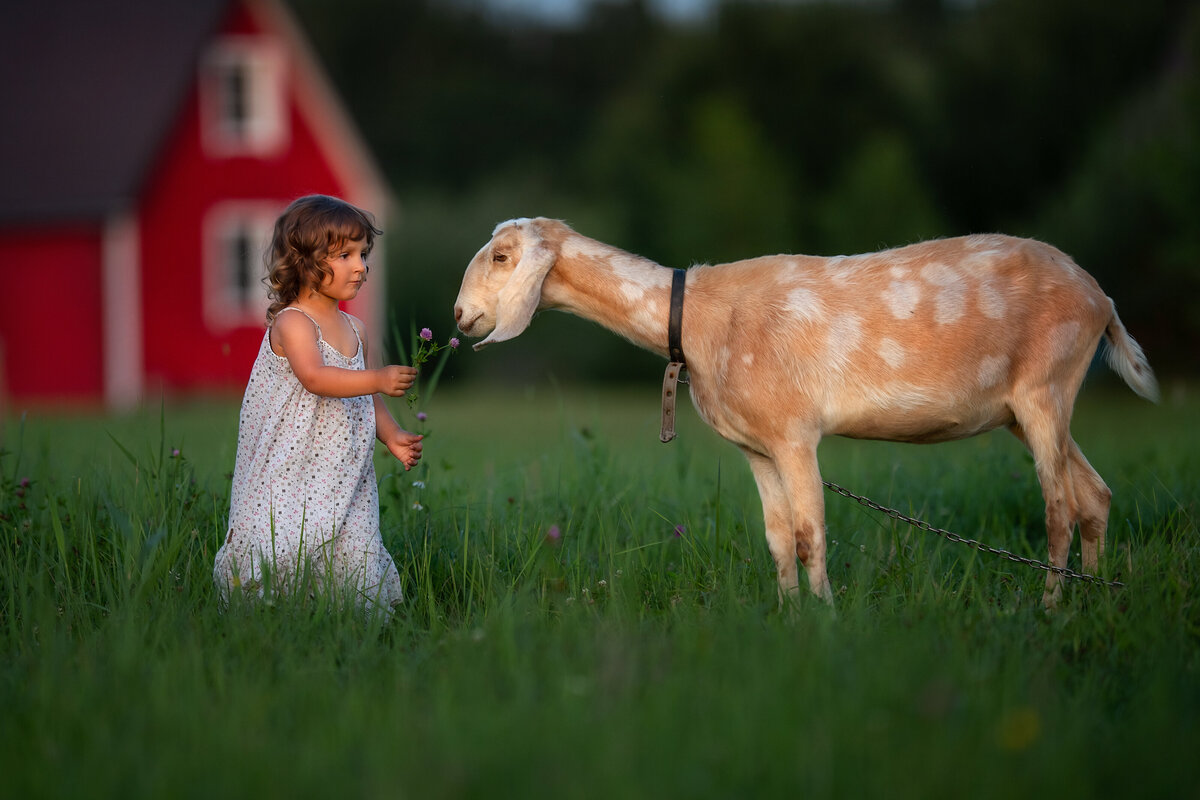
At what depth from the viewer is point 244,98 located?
68.3 feet

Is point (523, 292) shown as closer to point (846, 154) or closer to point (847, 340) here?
point (847, 340)

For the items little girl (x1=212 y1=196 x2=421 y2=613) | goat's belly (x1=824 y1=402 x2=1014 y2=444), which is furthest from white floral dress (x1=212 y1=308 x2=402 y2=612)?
goat's belly (x1=824 y1=402 x2=1014 y2=444)

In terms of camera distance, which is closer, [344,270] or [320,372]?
[320,372]

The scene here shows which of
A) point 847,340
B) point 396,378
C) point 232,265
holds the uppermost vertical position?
point 232,265

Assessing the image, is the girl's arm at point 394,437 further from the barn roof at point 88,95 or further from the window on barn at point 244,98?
the window on barn at point 244,98

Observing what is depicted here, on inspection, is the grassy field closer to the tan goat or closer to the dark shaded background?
the tan goat

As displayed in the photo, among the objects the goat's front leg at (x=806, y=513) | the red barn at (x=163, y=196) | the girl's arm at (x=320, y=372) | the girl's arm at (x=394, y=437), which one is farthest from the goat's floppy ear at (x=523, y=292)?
the red barn at (x=163, y=196)

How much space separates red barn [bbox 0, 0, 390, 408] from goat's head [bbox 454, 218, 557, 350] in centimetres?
1494

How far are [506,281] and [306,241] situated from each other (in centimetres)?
91

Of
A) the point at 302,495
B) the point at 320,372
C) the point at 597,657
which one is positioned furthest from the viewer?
the point at 302,495

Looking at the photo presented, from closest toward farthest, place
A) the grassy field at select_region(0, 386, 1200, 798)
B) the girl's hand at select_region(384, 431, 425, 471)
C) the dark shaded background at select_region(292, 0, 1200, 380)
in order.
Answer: the grassy field at select_region(0, 386, 1200, 798)
the girl's hand at select_region(384, 431, 425, 471)
the dark shaded background at select_region(292, 0, 1200, 380)

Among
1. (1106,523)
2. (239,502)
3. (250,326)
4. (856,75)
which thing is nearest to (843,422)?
(1106,523)

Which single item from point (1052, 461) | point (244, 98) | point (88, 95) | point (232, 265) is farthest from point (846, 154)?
point (1052, 461)

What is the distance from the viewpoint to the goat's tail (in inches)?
201
